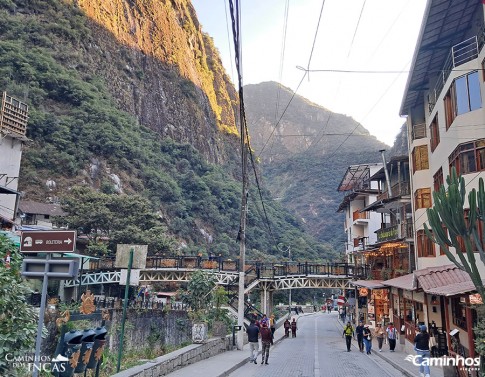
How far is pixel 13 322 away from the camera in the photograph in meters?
5.96

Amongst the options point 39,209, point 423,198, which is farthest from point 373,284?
point 39,209

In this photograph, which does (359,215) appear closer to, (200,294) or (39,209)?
(200,294)

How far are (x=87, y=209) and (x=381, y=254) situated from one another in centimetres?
2669

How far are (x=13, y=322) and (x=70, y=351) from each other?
1656 mm

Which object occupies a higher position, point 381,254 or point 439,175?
point 439,175

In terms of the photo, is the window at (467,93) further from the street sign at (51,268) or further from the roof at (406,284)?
the street sign at (51,268)

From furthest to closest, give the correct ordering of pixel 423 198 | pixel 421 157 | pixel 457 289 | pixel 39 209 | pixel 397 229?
pixel 39 209, pixel 397 229, pixel 421 157, pixel 423 198, pixel 457 289

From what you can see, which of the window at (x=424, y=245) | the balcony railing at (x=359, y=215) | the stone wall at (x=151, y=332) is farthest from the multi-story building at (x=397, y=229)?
the stone wall at (x=151, y=332)

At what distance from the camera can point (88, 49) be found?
8006cm

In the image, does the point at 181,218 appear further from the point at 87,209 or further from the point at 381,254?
the point at 381,254

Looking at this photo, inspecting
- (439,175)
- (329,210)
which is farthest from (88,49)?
(329,210)

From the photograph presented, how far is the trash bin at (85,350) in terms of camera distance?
754cm

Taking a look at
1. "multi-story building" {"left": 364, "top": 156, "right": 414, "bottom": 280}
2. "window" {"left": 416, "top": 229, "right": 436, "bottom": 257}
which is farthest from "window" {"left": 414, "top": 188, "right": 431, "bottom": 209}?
"multi-story building" {"left": 364, "top": 156, "right": 414, "bottom": 280}

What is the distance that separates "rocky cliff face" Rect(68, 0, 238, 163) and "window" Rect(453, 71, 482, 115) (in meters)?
73.6
